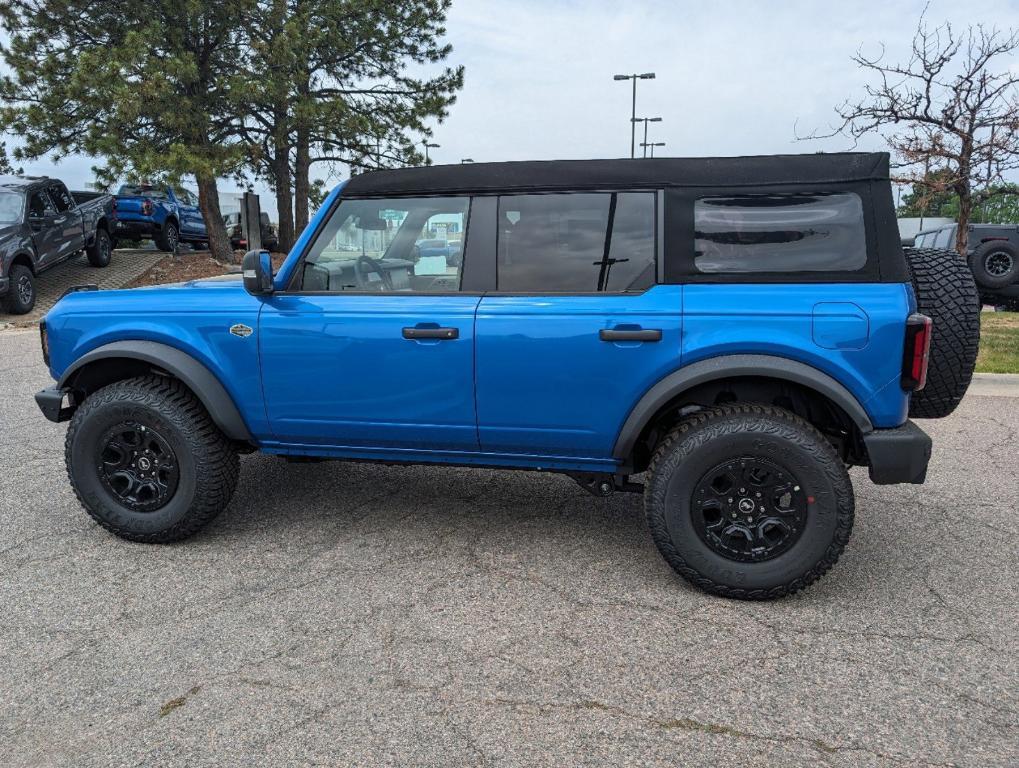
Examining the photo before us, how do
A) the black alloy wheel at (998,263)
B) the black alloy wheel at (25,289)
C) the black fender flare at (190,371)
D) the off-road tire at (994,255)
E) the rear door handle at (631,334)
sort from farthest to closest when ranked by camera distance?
the black alloy wheel at (25,289), the black alloy wheel at (998,263), the off-road tire at (994,255), the black fender flare at (190,371), the rear door handle at (631,334)

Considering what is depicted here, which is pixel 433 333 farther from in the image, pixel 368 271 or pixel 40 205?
pixel 40 205

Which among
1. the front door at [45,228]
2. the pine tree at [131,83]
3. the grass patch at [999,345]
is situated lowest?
the grass patch at [999,345]

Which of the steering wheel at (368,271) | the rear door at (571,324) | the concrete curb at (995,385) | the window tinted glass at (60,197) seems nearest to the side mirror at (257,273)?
the steering wheel at (368,271)

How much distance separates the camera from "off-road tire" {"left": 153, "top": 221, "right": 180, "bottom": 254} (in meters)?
18.8

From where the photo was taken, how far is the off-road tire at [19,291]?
1225cm

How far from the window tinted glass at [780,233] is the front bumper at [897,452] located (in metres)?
0.65

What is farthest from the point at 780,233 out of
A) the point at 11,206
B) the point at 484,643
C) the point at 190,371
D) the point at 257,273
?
the point at 11,206

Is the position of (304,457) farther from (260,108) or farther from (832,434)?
(260,108)

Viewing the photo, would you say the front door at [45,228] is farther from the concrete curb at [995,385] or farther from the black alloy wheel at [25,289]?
the concrete curb at [995,385]

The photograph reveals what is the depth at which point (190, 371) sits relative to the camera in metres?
3.47

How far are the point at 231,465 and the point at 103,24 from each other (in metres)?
16.7

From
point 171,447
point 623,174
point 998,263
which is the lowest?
point 171,447

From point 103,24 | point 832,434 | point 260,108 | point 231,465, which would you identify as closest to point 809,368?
point 832,434

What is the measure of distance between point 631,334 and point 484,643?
1295mm
